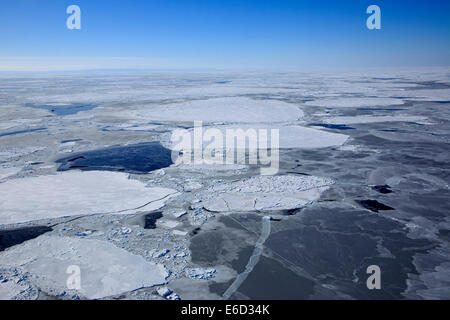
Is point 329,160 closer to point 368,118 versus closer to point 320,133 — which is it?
point 320,133

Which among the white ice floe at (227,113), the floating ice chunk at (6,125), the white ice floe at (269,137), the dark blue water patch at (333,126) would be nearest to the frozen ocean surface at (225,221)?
the white ice floe at (269,137)

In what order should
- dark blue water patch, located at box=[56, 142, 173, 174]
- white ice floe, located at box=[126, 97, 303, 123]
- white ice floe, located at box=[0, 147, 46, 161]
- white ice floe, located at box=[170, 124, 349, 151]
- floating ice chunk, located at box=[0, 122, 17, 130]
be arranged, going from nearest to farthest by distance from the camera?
dark blue water patch, located at box=[56, 142, 173, 174], white ice floe, located at box=[0, 147, 46, 161], white ice floe, located at box=[170, 124, 349, 151], floating ice chunk, located at box=[0, 122, 17, 130], white ice floe, located at box=[126, 97, 303, 123]

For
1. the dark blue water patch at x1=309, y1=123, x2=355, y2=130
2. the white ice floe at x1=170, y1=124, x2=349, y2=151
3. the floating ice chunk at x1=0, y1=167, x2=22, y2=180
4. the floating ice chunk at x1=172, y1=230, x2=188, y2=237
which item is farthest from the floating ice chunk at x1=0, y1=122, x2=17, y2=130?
the dark blue water patch at x1=309, y1=123, x2=355, y2=130

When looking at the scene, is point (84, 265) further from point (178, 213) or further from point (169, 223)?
point (178, 213)

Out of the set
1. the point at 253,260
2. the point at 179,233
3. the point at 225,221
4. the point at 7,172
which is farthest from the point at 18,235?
the point at 7,172

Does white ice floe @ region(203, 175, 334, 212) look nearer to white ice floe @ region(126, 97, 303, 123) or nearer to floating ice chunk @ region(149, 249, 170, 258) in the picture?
floating ice chunk @ region(149, 249, 170, 258)

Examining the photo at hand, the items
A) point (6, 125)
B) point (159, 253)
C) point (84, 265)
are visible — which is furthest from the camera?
point (6, 125)
